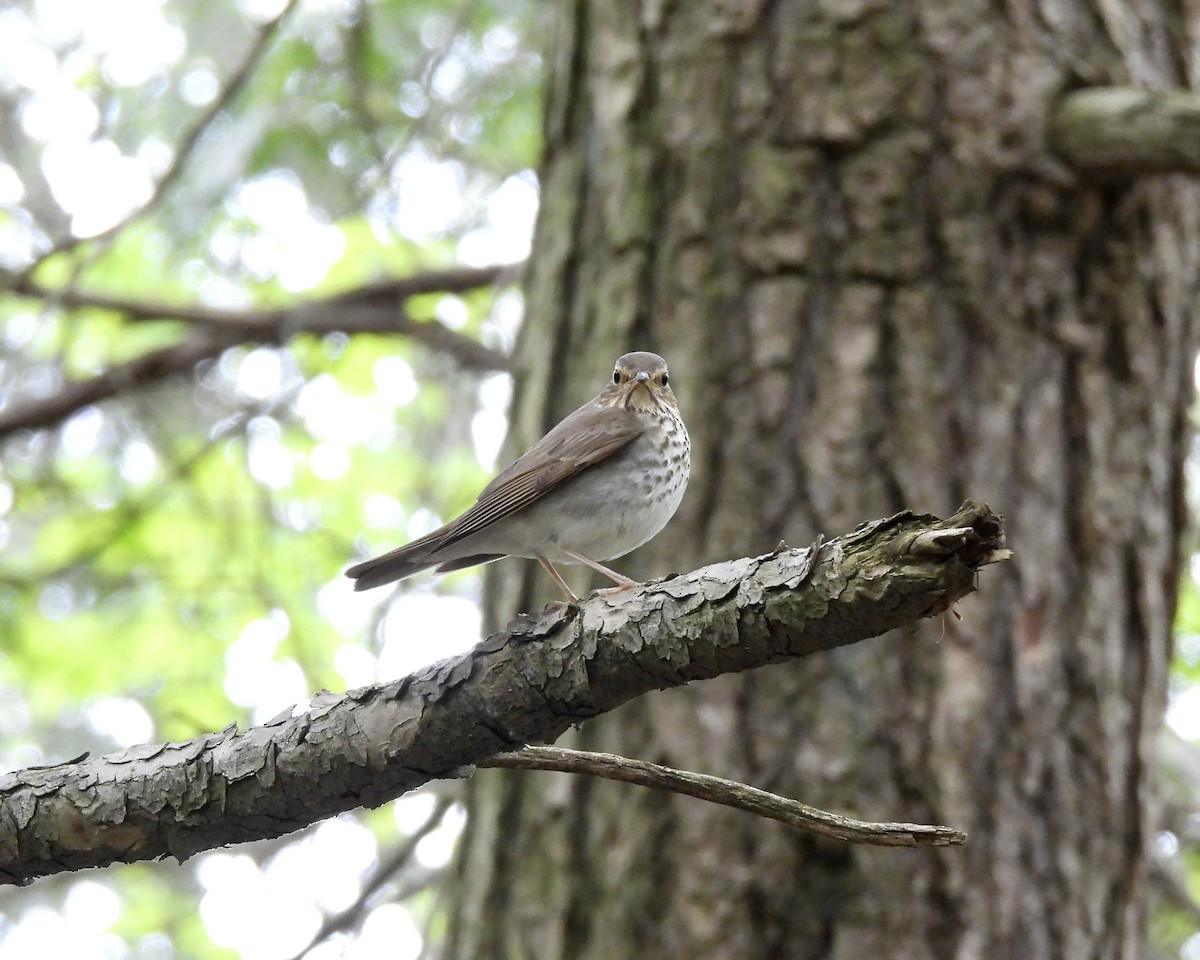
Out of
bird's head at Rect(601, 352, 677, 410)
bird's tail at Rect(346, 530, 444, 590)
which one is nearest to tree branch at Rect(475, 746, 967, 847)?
bird's tail at Rect(346, 530, 444, 590)

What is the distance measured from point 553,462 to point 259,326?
116 inches

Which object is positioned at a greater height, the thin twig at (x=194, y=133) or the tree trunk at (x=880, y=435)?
the thin twig at (x=194, y=133)

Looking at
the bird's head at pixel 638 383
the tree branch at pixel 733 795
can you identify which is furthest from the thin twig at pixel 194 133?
the tree branch at pixel 733 795

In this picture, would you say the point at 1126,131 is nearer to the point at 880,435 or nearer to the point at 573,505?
the point at 880,435

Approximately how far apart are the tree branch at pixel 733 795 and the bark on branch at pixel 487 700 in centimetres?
11

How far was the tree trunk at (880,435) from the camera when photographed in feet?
12.5

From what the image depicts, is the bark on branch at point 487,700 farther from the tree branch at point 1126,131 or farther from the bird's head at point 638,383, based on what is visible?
the tree branch at point 1126,131

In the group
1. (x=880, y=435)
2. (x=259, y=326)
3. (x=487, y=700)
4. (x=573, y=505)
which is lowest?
(x=487, y=700)

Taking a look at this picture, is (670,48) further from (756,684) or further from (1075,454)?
(756,684)

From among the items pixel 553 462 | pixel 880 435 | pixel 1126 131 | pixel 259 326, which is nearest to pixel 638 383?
pixel 553 462

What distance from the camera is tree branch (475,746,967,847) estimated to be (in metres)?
1.96

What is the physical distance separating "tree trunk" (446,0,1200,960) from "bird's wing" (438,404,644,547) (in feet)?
2.10

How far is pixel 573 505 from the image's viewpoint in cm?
344

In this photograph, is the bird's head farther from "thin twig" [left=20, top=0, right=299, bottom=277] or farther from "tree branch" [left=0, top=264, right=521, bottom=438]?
"thin twig" [left=20, top=0, right=299, bottom=277]
